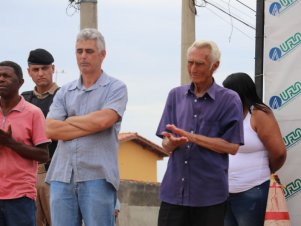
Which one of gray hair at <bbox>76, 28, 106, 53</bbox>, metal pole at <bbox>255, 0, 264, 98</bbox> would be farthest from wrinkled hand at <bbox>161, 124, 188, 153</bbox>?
metal pole at <bbox>255, 0, 264, 98</bbox>

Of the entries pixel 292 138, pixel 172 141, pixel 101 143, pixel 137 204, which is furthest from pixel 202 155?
pixel 137 204

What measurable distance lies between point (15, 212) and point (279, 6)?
11.1ft

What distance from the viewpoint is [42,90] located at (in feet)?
27.0

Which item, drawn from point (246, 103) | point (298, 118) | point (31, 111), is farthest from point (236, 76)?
point (31, 111)

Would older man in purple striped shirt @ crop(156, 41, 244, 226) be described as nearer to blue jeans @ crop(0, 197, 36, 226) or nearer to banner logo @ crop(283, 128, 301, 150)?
blue jeans @ crop(0, 197, 36, 226)

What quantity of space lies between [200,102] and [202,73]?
0.21 metres

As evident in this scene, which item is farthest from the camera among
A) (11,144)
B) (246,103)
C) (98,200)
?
(246,103)

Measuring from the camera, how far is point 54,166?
6336 millimetres

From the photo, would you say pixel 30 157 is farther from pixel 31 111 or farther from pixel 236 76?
pixel 236 76

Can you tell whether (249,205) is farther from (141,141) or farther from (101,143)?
(141,141)

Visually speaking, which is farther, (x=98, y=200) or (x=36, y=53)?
(x=36, y=53)

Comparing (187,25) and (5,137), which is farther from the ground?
(187,25)

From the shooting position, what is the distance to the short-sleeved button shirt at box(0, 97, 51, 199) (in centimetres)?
670

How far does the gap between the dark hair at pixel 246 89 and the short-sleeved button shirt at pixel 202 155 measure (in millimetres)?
1021
